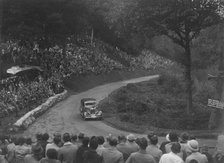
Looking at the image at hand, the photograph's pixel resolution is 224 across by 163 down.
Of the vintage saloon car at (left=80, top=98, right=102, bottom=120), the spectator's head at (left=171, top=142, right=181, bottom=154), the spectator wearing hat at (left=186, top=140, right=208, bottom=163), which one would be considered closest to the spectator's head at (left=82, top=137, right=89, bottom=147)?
the spectator's head at (left=171, top=142, right=181, bottom=154)

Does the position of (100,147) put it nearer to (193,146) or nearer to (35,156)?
(35,156)

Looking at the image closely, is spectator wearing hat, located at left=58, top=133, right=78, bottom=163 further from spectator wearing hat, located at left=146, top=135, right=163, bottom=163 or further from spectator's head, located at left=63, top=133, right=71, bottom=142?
spectator wearing hat, located at left=146, top=135, right=163, bottom=163

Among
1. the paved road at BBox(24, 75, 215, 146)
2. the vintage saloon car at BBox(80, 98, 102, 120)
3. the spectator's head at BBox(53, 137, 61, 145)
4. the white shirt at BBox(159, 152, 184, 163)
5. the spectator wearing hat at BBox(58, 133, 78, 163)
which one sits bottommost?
the paved road at BBox(24, 75, 215, 146)

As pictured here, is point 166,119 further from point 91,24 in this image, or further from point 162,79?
point 91,24

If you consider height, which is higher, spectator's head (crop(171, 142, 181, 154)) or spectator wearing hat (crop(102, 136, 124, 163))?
spectator's head (crop(171, 142, 181, 154))

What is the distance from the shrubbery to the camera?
101 feet

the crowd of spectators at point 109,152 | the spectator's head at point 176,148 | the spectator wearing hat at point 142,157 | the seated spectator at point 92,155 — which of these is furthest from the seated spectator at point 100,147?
the spectator's head at point 176,148

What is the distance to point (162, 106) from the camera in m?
35.9

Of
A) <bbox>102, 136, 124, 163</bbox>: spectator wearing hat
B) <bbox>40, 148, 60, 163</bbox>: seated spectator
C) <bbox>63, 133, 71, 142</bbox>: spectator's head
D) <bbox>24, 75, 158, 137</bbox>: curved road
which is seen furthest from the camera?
<bbox>24, 75, 158, 137</bbox>: curved road

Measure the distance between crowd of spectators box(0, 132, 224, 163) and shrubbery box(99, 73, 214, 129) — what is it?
1829 cm

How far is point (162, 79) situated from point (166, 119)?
17495mm

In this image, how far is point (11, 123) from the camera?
1164 inches

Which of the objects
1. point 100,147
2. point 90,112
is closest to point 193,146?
point 100,147

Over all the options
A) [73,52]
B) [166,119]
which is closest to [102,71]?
[73,52]
